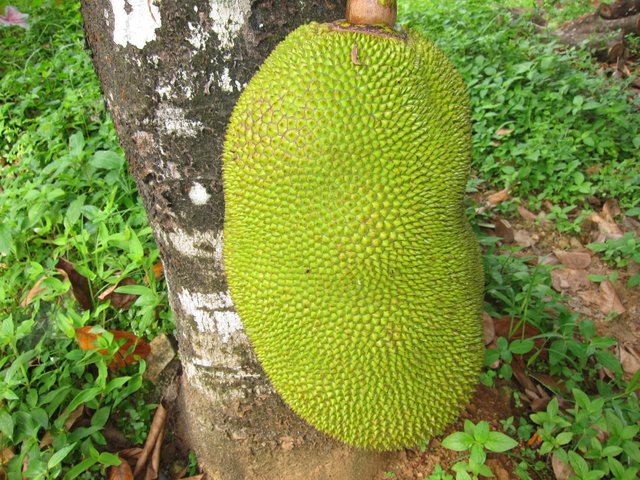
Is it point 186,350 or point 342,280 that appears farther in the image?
point 186,350

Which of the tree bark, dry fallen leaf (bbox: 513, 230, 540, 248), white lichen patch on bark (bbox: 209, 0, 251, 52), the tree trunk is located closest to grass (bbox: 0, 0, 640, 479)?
dry fallen leaf (bbox: 513, 230, 540, 248)

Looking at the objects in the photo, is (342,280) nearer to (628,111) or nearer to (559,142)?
(559,142)

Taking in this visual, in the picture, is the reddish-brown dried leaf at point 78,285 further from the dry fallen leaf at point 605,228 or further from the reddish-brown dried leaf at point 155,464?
the dry fallen leaf at point 605,228

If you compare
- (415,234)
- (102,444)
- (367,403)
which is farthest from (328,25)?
(102,444)

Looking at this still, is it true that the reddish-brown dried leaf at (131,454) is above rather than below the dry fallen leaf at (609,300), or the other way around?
below

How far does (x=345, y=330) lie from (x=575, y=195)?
2.03m

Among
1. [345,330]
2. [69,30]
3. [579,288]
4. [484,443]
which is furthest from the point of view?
[69,30]

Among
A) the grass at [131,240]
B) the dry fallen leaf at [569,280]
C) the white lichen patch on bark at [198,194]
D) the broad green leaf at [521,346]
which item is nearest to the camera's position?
the white lichen patch on bark at [198,194]

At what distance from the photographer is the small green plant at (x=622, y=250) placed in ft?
6.12

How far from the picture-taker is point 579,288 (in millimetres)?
2020

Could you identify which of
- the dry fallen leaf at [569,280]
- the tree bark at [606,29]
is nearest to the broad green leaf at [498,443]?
the dry fallen leaf at [569,280]

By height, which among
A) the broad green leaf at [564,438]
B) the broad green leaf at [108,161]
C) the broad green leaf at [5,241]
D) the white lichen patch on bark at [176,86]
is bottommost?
the broad green leaf at [564,438]

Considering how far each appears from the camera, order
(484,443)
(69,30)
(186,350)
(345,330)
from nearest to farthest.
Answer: (345,330), (484,443), (186,350), (69,30)

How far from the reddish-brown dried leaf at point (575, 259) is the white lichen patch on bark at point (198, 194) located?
67.4 inches
